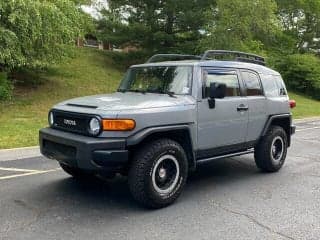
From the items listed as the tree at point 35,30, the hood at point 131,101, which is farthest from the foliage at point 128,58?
the hood at point 131,101

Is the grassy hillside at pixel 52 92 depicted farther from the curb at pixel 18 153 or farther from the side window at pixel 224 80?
the side window at pixel 224 80

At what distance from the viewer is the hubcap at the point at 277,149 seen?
738 centimetres

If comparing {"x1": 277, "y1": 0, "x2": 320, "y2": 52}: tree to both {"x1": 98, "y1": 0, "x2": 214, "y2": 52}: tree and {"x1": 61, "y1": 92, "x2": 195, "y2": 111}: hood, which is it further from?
{"x1": 61, "y1": 92, "x2": 195, "y2": 111}: hood

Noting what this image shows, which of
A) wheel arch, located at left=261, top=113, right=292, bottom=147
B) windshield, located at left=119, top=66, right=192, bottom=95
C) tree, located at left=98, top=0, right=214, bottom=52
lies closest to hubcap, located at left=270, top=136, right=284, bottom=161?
wheel arch, located at left=261, top=113, right=292, bottom=147

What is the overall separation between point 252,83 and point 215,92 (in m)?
→ 1.40

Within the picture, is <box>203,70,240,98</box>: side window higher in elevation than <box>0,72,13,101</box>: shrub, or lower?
higher

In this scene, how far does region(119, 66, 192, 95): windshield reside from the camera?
6055 millimetres

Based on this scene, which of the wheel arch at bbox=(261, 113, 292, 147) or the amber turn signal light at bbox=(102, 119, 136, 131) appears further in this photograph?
the wheel arch at bbox=(261, 113, 292, 147)

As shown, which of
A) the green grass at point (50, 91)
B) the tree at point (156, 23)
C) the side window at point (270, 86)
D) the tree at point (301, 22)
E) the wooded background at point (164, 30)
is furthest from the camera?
the tree at point (301, 22)

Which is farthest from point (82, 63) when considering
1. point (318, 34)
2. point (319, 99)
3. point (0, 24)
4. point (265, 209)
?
point (318, 34)

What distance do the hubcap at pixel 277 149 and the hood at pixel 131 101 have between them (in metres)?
2.26

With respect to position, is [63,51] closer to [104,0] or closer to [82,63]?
[82,63]

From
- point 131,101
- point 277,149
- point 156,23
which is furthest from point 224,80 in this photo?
point 156,23

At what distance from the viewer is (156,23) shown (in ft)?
78.9
